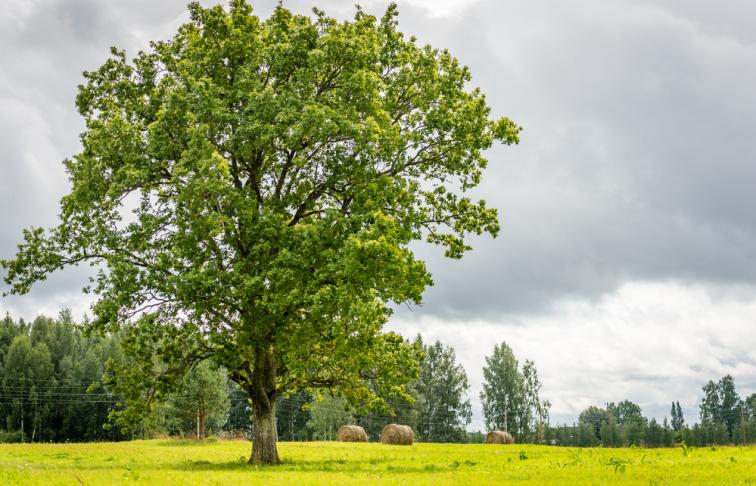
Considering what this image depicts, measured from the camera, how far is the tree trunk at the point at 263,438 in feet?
92.3

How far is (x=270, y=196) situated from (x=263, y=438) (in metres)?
10.6

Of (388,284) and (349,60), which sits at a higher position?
(349,60)

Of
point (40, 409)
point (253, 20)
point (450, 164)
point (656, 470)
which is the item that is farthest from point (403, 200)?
point (40, 409)

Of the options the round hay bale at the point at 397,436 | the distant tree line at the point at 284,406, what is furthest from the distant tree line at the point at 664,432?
the round hay bale at the point at 397,436

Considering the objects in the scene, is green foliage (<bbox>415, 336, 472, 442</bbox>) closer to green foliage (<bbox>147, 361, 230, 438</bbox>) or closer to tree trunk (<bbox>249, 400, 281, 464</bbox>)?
green foliage (<bbox>147, 361, 230, 438</bbox>)

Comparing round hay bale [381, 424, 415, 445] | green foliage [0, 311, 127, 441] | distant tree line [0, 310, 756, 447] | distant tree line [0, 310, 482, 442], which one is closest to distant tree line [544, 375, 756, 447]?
distant tree line [0, 310, 756, 447]

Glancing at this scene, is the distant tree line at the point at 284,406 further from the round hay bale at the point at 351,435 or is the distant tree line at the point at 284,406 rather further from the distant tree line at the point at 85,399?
the round hay bale at the point at 351,435

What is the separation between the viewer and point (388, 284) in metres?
24.5

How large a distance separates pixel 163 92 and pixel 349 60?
29.7ft

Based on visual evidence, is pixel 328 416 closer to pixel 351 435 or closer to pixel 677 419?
pixel 351 435

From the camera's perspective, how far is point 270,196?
28.0 metres

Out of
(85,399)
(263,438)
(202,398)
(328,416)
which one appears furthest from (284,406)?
(263,438)

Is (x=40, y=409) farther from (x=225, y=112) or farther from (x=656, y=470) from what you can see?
(x=656, y=470)

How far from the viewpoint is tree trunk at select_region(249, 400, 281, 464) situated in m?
28.1
